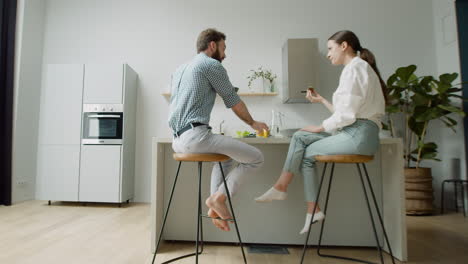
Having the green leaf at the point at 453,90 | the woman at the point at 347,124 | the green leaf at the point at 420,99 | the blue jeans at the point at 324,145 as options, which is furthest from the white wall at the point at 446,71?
the blue jeans at the point at 324,145

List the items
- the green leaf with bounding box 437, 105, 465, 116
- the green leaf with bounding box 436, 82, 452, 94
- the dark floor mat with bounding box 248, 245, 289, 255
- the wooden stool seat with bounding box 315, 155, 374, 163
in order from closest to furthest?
the wooden stool seat with bounding box 315, 155, 374, 163, the dark floor mat with bounding box 248, 245, 289, 255, the green leaf with bounding box 437, 105, 465, 116, the green leaf with bounding box 436, 82, 452, 94

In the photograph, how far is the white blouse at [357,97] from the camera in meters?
1.74

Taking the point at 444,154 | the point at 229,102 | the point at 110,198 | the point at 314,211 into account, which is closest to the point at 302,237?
the point at 314,211

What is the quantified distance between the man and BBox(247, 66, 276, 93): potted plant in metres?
2.35

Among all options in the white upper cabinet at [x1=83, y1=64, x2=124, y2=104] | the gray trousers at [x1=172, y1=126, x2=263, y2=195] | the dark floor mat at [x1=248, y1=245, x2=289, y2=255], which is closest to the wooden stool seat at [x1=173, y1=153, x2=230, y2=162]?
the gray trousers at [x1=172, y1=126, x2=263, y2=195]

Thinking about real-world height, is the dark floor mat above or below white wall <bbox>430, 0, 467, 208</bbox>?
below

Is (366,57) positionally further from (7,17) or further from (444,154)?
(7,17)

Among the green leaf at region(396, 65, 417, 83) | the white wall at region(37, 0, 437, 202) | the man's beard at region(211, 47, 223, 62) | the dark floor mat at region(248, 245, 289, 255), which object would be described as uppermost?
the white wall at region(37, 0, 437, 202)

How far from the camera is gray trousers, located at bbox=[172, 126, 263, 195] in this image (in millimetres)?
1738

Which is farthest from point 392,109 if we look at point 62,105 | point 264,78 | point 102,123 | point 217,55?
point 62,105

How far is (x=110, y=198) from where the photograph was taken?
12.1 ft

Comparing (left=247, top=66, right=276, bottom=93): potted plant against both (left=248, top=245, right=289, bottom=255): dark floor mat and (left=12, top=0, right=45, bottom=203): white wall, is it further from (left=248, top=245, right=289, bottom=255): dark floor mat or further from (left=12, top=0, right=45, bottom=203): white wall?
(left=12, top=0, right=45, bottom=203): white wall

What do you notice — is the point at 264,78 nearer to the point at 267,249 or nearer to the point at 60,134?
the point at 267,249

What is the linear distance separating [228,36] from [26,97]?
109 inches
